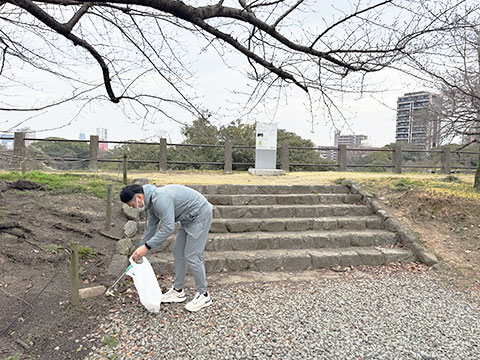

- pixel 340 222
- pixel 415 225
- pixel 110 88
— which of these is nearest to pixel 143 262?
pixel 110 88

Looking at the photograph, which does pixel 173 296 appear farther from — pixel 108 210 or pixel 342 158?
pixel 342 158

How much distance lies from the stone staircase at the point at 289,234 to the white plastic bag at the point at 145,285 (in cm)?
127

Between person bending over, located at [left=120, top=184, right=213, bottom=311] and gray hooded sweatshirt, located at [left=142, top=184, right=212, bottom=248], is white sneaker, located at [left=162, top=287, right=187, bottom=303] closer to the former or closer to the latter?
person bending over, located at [left=120, top=184, right=213, bottom=311]

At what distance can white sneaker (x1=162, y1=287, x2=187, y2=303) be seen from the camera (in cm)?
363

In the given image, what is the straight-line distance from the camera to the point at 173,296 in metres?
3.66

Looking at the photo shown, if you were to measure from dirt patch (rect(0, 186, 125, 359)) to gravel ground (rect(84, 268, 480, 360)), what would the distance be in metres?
0.31

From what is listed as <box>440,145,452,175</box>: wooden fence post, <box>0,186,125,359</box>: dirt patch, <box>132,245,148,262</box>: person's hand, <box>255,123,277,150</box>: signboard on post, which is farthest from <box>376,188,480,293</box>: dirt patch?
<box>440,145,452,175</box>: wooden fence post

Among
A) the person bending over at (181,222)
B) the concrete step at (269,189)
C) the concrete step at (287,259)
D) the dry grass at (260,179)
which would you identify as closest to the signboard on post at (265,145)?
the dry grass at (260,179)

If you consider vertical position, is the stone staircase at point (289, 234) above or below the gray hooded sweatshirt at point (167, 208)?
below

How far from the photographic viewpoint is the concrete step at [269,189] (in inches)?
282

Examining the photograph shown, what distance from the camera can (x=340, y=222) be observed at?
6074 millimetres

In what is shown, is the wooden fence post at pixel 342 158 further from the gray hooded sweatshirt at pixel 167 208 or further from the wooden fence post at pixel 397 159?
the gray hooded sweatshirt at pixel 167 208

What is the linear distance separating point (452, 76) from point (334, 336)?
21.2ft

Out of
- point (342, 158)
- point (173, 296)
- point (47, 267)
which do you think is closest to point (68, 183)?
point (47, 267)
